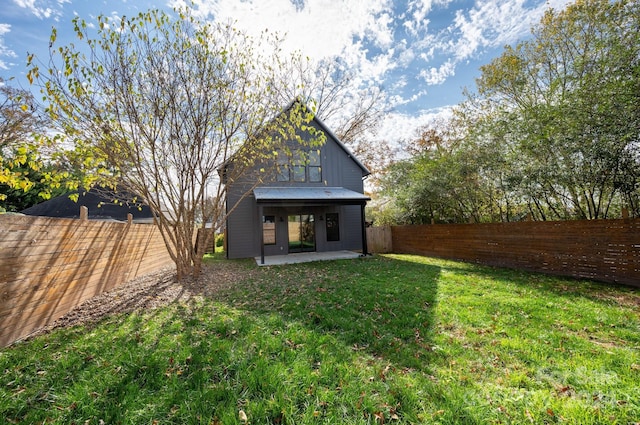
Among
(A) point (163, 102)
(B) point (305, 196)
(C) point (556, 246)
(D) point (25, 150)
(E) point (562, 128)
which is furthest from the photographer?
(B) point (305, 196)

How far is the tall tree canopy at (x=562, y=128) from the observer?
5.88 m

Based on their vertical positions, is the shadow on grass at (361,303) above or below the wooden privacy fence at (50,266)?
below

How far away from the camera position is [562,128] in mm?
6809

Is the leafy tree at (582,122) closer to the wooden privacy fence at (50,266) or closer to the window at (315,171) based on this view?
the window at (315,171)

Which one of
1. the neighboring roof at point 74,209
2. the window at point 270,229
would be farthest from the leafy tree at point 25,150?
the window at point 270,229

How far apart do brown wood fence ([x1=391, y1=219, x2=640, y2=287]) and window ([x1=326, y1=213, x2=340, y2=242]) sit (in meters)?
5.00

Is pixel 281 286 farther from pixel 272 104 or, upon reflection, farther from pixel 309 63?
pixel 309 63

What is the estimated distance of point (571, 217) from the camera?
8391mm

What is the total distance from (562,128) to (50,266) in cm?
1125

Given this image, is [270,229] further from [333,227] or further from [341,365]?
[341,365]

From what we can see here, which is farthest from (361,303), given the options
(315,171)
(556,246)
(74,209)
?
(74,209)

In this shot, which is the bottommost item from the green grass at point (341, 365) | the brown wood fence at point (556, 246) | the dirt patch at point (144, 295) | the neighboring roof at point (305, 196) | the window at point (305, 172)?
the green grass at point (341, 365)

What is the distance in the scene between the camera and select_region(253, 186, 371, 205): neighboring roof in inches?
426

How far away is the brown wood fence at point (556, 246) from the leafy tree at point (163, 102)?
25.3ft
